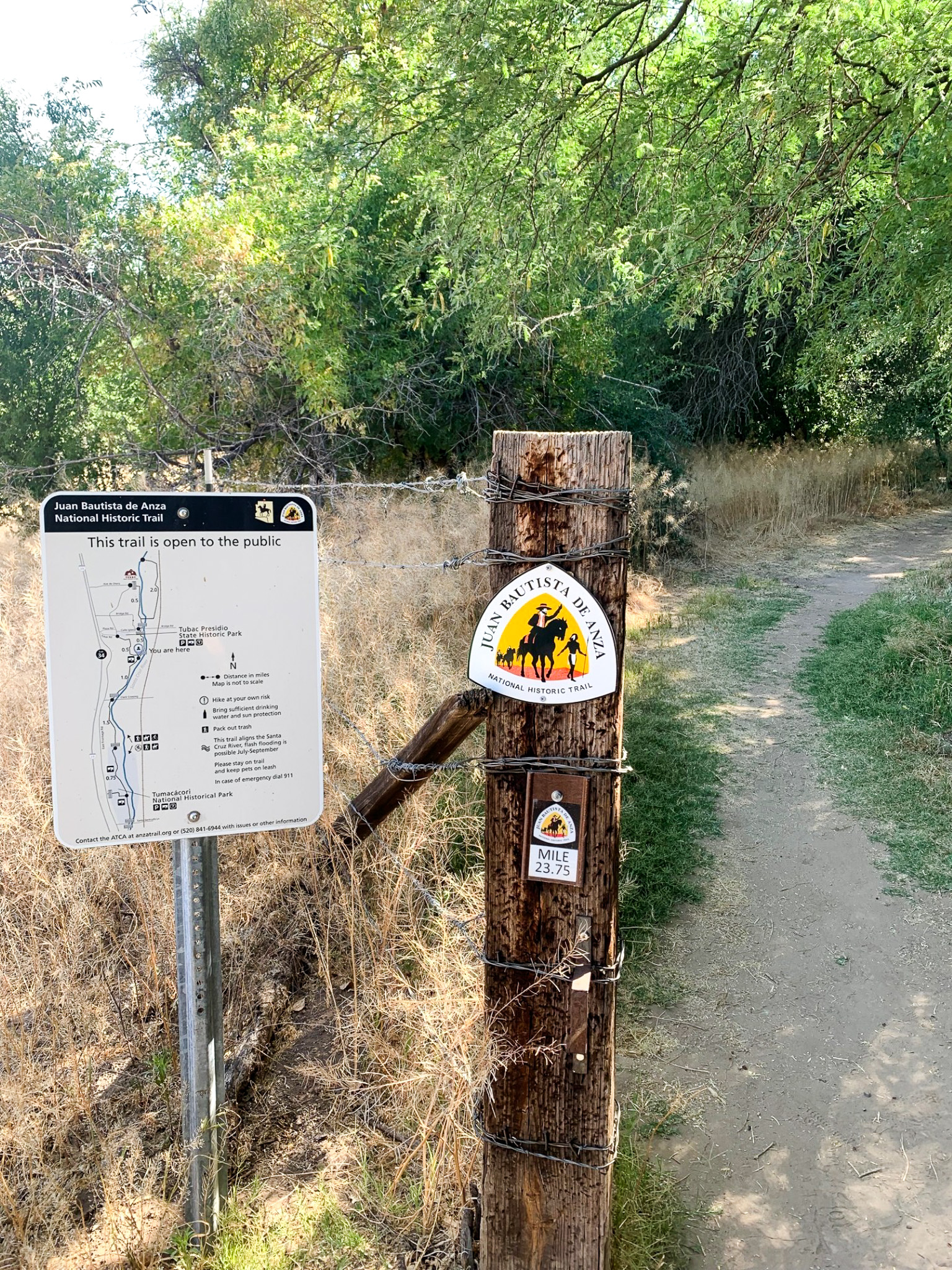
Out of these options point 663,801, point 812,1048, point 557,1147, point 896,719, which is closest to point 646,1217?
point 557,1147

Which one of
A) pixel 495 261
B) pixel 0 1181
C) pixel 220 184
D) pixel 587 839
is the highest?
pixel 220 184

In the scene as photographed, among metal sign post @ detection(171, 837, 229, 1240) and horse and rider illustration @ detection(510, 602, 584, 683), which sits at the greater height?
horse and rider illustration @ detection(510, 602, 584, 683)

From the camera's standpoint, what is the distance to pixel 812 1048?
3.47m

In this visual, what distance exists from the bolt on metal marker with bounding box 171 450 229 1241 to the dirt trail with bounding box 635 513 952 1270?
1.40m

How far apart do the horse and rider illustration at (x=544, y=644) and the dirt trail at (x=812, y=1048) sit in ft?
5.85

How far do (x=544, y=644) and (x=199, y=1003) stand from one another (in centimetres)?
119

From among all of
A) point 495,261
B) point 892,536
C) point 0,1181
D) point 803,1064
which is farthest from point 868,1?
point 892,536

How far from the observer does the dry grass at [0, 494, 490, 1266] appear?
248cm

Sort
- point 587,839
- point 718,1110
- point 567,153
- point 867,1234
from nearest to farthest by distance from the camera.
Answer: point 587,839
point 867,1234
point 718,1110
point 567,153

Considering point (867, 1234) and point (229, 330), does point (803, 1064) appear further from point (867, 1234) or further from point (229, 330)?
point (229, 330)

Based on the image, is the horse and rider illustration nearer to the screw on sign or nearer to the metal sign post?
the screw on sign

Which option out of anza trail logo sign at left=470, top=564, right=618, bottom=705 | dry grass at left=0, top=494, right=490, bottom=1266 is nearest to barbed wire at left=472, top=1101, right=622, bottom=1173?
dry grass at left=0, top=494, right=490, bottom=1266

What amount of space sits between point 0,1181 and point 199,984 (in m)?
0.84

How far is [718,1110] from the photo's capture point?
10.4ft
